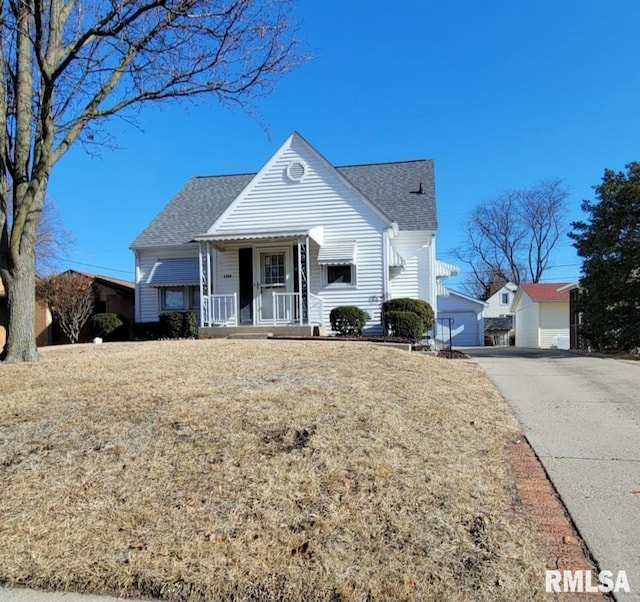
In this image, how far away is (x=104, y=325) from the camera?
17359mm

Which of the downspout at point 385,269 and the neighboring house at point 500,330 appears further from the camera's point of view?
the neighboring house at point 500,330

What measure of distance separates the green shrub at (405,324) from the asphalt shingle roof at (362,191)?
3.81 metres

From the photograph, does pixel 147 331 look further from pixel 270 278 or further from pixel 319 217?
pixel 319 217

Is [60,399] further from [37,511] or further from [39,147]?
[39,147]

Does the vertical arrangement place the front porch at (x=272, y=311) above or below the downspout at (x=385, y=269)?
below

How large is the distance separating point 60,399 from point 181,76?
6.31m

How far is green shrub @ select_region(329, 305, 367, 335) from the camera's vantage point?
1457 cm

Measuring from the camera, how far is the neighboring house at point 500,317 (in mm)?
47250

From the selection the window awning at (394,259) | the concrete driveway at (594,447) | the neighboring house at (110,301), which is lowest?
the concrete driveway at (594,447)

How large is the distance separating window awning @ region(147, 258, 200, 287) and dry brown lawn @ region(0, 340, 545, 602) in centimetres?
1209

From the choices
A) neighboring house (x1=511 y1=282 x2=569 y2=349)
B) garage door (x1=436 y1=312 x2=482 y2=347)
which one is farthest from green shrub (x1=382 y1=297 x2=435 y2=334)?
garage door (x1=436 y1=312 x2=482 y2=347)

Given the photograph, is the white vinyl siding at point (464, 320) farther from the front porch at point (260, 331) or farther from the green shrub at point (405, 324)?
the front porch at point (260, 331)

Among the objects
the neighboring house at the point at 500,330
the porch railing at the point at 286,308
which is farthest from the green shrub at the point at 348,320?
the neighboring house at the point at 500,330

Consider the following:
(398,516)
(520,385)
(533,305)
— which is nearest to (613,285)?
(520,385)
